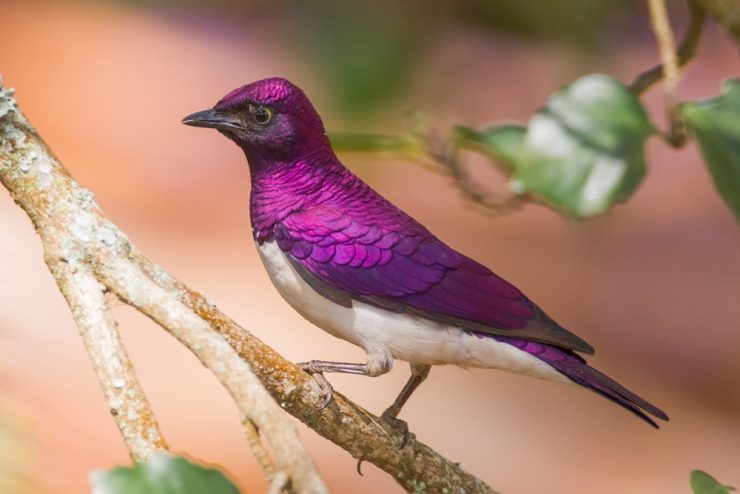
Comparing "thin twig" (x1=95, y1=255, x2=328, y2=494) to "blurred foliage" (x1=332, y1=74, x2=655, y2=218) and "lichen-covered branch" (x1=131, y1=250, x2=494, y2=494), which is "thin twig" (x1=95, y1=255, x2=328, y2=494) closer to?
"lichen-covered branch" (x1=131, y1=250, x2=494, y2=494)

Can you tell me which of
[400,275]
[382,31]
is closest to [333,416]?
[400,275]

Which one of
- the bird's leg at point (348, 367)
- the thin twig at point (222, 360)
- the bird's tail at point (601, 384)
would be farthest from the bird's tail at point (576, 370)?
the thin twig at point (222, 360)

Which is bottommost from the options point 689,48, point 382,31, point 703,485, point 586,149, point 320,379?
point 320,379

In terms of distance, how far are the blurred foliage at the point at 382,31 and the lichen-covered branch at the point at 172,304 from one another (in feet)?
4.23

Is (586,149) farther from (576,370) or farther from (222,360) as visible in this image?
(222,360)

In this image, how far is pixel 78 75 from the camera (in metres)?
3.88

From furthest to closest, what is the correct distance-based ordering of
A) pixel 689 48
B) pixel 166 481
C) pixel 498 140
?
pixel 689 48
pixel 498 140
pixel 166 481

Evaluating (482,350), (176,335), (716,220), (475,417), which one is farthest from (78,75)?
(176,335)

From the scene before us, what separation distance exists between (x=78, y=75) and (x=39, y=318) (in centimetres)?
150

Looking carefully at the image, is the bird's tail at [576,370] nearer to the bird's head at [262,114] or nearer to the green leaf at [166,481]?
the bird's head at [262,114]

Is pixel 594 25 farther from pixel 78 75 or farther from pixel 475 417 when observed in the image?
pixel 78 75

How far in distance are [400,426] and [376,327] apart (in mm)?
128

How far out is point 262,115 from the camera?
3.58 ft

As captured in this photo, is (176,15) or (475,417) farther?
(176,15)
